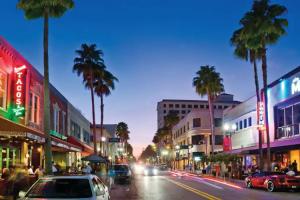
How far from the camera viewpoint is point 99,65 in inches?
2373

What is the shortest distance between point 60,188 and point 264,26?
99.9ft

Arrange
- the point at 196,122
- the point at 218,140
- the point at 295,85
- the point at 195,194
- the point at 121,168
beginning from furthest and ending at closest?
the point at 196,122, the point at 218,140, the point at 121,168, the point at 295,85, the point at 195,194

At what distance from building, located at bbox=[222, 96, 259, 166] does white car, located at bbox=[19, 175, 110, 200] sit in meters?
35.1

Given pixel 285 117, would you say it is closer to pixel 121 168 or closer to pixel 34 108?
pixel 121 168

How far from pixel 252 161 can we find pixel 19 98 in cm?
3121

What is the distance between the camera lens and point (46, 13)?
27.2 metres

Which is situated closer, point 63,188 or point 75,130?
point 63,188

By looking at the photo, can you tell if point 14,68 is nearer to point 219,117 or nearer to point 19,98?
point 19,98

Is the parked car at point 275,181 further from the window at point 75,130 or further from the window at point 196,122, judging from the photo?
the window at point 196,122

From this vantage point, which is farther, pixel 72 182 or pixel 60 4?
pixel 60 4

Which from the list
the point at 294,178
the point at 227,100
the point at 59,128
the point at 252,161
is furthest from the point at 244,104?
the point at 227,100

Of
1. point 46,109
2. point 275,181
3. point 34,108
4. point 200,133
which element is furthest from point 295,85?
point 200,133

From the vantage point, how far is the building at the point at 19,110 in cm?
2542

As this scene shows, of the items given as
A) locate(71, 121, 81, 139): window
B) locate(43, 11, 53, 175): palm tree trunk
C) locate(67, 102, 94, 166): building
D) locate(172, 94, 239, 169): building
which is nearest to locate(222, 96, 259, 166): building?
locate(67, 102, 94, 166): building
